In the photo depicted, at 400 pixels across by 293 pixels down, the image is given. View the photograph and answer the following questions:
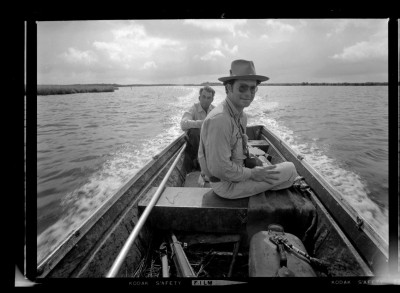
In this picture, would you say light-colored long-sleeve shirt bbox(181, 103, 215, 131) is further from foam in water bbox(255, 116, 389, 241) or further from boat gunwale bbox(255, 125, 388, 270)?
boat gunwale bbox(255, 125, 388, 270)

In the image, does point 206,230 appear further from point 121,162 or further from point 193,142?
point 121,162

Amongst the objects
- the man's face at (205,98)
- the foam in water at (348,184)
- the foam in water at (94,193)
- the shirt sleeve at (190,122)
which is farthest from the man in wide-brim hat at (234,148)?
the man's face at (205,98)

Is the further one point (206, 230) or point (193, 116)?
point (193, 116)

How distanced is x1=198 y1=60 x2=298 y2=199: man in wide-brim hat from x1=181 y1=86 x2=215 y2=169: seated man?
3.22m

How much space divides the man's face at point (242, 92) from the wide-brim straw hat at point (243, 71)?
0.07 m

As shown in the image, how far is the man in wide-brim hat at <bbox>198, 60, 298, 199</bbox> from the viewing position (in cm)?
274

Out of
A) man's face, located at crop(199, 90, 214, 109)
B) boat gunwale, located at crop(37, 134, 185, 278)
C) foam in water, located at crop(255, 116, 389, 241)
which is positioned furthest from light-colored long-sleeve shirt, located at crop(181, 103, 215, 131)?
boat gunwale, located at crop(37, 134, 185, 278)

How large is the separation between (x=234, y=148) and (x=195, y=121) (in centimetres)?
361

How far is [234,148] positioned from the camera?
9.95 ft

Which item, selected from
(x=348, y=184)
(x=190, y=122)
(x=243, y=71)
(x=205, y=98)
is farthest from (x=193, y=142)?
(x=348, y=184)

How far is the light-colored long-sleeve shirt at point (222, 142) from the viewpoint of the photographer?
274cm

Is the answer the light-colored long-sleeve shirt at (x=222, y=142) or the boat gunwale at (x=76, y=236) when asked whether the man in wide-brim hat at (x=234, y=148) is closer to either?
the light-colored long-sleeve shirt at (x=222, y=142)
